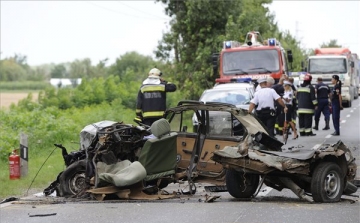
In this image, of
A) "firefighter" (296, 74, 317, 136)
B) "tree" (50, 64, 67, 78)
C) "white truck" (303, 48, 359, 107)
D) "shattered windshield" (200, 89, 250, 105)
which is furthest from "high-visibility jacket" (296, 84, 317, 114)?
"tree" (50, 64, 67, 78)

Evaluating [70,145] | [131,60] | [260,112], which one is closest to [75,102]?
[70,145]

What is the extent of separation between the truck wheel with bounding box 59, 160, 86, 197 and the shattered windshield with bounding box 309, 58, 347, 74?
1265 inches

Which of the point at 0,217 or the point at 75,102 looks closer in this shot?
the point at 0,217

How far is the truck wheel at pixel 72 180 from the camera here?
39.3 feet

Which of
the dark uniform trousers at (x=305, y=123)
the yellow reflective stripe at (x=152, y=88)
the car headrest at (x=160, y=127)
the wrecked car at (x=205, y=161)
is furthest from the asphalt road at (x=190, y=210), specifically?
the dark uniform trousers at (x=305, y=123)

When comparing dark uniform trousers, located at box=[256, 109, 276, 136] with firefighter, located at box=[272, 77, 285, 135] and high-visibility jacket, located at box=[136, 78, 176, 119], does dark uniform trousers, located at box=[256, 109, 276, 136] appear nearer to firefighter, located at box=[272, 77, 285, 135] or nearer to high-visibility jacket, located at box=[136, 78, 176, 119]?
firefighter, located at box=[272, 77, 285, 135]

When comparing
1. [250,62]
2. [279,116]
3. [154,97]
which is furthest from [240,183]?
[250,62]

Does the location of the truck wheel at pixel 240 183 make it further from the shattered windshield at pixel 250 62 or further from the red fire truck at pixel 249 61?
the shattered windshield at pixel 250 62

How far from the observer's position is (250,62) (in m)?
27.7

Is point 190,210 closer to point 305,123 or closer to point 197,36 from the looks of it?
point 305,123

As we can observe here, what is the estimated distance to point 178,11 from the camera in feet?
125

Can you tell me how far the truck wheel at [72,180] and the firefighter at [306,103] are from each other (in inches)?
495

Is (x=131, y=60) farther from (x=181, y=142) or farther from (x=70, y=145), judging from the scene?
(x=181, y=142)

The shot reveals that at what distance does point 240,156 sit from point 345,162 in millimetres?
1486
